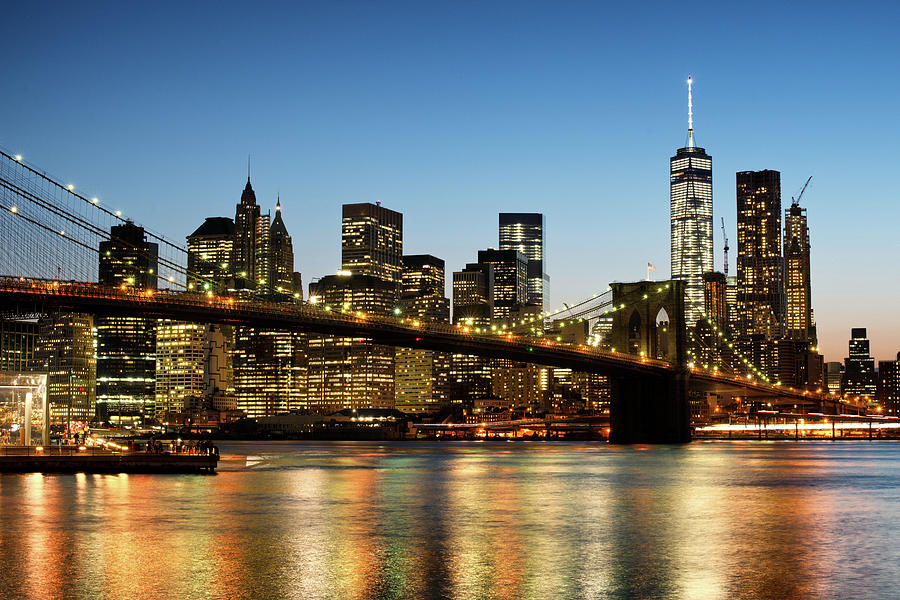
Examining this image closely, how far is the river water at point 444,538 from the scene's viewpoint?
62.9 feet

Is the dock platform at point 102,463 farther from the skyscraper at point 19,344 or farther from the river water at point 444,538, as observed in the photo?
the skyscraper at point 19,344

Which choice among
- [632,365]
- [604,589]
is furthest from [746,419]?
[604,589]

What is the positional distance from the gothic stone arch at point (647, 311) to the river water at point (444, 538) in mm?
53214

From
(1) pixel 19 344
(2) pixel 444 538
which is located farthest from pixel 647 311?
(2) pixel 444 538

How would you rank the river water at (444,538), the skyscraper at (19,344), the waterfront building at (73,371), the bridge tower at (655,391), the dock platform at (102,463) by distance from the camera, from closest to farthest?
Answer: the river water at (444,538) < the dock platform at (102,463) < the skyscraper at (19,344) < the bridge tower at (655,391) < the waterfront building at (73,371)

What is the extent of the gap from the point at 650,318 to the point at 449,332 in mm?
28026

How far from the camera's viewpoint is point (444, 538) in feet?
85.0

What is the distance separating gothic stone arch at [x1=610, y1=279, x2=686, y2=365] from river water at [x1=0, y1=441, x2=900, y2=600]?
53214 millimetres

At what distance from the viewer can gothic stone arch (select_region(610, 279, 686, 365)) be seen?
101125 millimetres

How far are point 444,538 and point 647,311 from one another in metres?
81.7

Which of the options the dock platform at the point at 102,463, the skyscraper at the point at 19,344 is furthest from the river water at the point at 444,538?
the skyscraper at the point at 19,344

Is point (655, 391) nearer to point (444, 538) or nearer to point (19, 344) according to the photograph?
point (19, 344)

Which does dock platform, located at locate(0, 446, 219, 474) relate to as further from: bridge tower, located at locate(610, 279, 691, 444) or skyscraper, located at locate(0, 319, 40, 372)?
bridge tower, located at locate(610, 279, 691, 444)

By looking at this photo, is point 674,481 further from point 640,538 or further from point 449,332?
point 449,332
